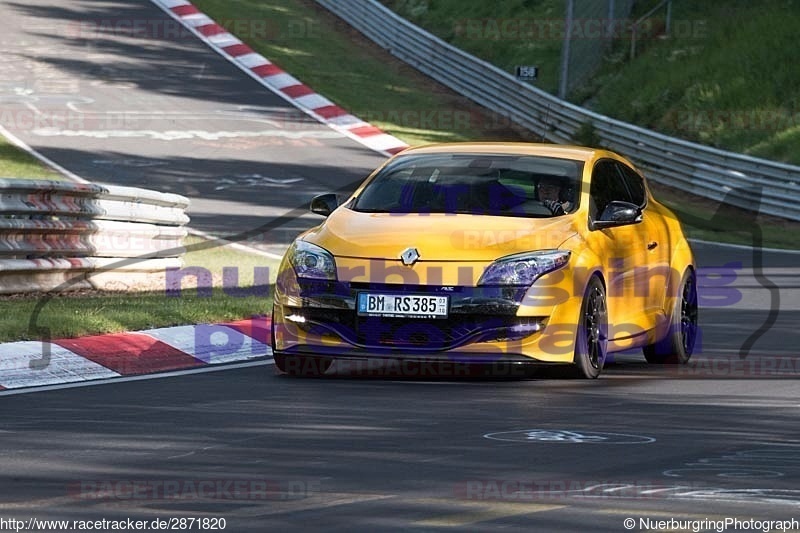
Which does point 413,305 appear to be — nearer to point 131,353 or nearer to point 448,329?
point 448,329

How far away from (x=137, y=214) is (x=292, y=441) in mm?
8100

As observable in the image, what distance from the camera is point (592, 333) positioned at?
36.7 feet

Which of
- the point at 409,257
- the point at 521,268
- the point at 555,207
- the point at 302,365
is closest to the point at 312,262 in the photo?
the point at 409,257

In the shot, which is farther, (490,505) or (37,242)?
(37,242)

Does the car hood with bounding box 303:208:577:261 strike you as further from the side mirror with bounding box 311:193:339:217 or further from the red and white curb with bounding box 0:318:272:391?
the red and white curb with bounding box 0:318:272:391

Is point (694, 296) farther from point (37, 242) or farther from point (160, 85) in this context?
point (160, 85)

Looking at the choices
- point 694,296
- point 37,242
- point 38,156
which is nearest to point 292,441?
point 694,296

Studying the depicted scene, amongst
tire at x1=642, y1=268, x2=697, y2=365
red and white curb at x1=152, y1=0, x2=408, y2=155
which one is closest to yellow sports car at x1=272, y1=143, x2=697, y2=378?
tire at x1=642, y1=268, x2=697, y2=365

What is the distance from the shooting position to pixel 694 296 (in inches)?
513

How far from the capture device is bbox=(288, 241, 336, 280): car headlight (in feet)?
35.8

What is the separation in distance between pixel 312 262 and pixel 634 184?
2.90m

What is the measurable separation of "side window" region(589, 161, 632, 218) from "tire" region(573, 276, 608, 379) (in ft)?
2.05

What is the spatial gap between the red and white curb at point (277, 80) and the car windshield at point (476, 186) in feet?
66.7

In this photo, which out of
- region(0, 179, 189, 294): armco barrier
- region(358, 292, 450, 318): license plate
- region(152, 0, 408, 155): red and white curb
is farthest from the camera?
region(152, 0, 408, 155): red and white curb
